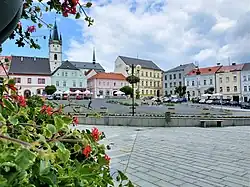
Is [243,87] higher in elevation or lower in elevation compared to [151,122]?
higher

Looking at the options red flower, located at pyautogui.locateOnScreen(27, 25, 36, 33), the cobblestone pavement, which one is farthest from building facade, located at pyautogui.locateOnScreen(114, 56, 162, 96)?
red flower, located at pyautogui.locateOnScreen(27, 25, 36, 33)

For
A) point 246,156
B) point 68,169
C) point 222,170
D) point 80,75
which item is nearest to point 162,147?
point 246,156

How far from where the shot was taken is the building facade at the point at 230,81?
4884cm

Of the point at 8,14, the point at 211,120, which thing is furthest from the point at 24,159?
the point at 211,120

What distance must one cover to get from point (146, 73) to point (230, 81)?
25081 mm

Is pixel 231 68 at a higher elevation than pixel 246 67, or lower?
higher

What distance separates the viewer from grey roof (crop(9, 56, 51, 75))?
4866cm

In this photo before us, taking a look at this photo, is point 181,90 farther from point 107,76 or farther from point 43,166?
point 43,166

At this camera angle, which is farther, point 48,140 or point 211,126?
point 211,126

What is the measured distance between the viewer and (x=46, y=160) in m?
0.60

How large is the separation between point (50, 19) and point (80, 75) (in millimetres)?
55375

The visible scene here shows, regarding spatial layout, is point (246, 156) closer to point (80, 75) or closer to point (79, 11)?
point (79, 11)

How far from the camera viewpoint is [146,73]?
7000cm

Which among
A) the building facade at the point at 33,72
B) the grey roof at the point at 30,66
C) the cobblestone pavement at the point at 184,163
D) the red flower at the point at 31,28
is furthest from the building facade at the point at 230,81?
the red flower at the point at 31,28
